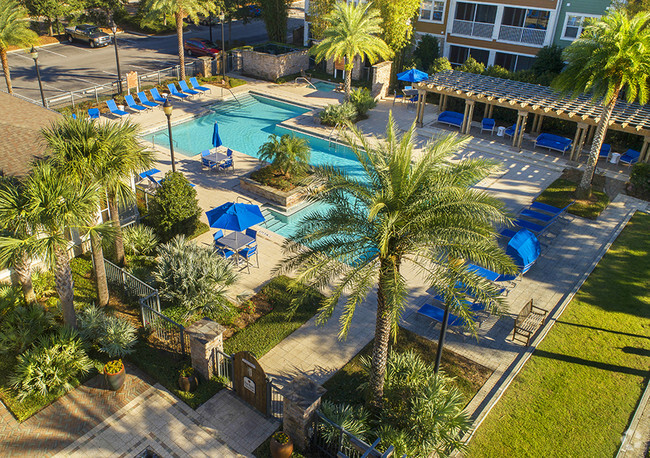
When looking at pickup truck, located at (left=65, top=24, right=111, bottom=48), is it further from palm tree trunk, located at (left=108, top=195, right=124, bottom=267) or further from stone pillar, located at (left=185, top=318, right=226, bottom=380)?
stone pillar, located at (left=185, top=318, right=226, bottom=380)

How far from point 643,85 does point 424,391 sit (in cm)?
1581

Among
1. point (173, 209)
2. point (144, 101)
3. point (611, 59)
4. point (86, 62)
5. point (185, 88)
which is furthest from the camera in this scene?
point (86, 62)

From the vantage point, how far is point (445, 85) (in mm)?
28391

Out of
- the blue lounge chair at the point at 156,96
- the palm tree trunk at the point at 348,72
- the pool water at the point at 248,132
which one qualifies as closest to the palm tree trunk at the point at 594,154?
the pool water at the point at 248,132

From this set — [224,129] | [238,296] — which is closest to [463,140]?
[238,296]

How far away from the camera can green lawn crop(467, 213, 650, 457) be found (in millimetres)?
12055

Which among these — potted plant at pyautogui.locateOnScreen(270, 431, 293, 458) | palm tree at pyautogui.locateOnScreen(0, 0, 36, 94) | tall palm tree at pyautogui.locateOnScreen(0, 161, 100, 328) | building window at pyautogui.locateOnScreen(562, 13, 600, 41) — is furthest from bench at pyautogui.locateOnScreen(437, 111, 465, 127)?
palm tree at pyautogui.locateOnScreen(0, 0, 36, 94)

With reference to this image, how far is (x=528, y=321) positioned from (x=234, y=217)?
9443mm

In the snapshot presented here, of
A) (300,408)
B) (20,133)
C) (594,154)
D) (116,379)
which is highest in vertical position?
(20,133)

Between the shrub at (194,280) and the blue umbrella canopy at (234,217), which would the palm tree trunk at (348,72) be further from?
the shrub at (194,280)

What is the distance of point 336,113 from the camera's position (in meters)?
29.2

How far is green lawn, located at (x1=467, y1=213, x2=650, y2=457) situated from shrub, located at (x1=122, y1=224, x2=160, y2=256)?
39.3 ft

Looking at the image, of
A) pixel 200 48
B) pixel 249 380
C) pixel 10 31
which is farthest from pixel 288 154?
pixel 200 48

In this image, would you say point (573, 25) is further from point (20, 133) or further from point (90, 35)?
point (90, 35)
